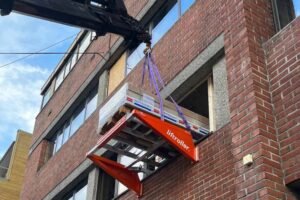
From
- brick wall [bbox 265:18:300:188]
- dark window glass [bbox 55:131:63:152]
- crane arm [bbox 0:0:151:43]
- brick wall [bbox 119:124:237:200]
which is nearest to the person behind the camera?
brick wall [bbox 265:18:300:188]

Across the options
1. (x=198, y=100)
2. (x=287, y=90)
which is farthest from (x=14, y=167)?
(x=287, y=90)

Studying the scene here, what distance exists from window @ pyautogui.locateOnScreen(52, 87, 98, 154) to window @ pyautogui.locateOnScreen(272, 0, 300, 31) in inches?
303

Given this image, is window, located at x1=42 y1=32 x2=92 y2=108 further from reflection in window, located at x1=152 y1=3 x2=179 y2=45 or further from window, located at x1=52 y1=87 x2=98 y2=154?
reflection in window, located at x1=152 y1=3 x2=179 y2=45

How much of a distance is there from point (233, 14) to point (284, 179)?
3361mm

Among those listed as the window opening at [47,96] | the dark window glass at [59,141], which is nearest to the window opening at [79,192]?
the dark window glass at [59,141]

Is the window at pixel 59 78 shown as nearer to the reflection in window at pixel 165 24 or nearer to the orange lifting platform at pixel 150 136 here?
the reflection in window at pixel 165 24

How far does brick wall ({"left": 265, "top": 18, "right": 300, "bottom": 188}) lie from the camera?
6781 millimetres

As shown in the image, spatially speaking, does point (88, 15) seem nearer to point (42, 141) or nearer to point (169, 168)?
point (169, 168)

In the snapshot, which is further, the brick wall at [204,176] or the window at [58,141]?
the window at [58,141]

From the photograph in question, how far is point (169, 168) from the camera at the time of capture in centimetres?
931

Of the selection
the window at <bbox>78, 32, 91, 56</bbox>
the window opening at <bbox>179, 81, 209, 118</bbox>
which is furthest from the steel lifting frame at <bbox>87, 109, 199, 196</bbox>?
the window at <bbox>78, 32, 91, 56</bbox>

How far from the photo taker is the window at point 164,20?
38.1 ft

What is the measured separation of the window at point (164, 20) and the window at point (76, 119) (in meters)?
2.69

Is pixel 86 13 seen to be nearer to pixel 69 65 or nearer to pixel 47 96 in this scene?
pixel 69 65
